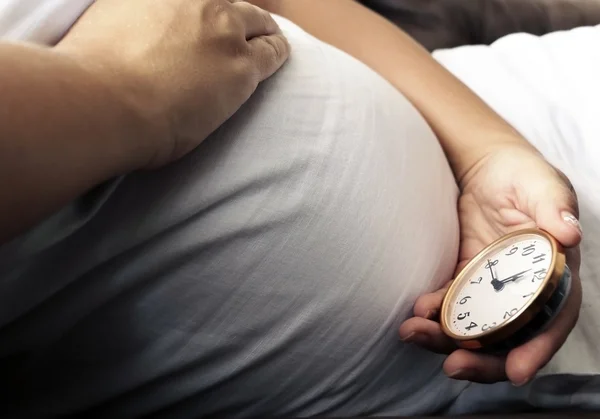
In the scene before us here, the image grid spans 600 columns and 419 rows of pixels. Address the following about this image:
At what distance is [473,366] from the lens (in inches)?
19.5

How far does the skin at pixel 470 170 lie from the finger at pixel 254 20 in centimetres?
23

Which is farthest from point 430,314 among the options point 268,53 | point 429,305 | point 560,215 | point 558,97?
point 558,97

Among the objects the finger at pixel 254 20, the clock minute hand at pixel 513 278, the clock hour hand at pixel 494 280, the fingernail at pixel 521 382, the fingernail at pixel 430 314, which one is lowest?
the fingernail at pixel 521 382

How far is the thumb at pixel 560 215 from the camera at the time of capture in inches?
19.9

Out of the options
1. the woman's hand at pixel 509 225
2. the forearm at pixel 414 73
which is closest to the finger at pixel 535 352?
the woman's hand at pixel 509 225

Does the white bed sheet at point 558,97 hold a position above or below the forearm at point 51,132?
below

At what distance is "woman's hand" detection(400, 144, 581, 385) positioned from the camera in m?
0.49

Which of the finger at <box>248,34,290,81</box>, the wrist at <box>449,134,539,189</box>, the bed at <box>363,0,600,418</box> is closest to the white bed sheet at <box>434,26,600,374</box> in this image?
the bed at <box>363,0,600,418</box>

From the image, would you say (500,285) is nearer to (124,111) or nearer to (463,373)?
(463,373)

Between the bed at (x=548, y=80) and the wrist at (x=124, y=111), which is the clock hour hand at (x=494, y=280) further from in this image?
the wrist at (x=124, y=111)

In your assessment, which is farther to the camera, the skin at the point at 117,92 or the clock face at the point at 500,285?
the clock face at the point at 500,285

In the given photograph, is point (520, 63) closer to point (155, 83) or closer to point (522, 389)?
point (522, 389)

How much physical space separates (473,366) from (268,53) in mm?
290

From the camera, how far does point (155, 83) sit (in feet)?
1.32
